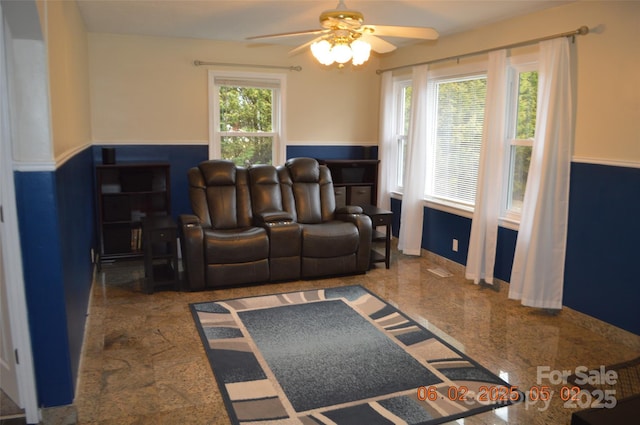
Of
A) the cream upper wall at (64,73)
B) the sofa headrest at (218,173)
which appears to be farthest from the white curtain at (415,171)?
the cream upper wall at (64,73)

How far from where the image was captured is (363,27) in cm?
325

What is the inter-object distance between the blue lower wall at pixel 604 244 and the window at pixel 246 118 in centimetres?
350

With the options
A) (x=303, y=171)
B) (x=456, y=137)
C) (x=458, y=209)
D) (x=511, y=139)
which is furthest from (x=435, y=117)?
(x=303, y=171)

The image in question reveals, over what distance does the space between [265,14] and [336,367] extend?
9.79ft

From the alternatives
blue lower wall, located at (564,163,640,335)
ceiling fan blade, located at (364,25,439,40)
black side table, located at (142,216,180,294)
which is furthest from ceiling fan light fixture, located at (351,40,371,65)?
black side table, located at (142,216,180,294)

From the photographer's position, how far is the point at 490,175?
15.1 feet

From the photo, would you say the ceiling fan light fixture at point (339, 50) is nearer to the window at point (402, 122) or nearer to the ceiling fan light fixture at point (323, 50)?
the ceiling fan light fixture at point (323, 50)

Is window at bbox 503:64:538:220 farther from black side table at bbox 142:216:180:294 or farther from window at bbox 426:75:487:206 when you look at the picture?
black side table at bbox 142:216:180:294

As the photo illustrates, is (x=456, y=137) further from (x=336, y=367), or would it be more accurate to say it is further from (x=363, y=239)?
(x=336, y=367)

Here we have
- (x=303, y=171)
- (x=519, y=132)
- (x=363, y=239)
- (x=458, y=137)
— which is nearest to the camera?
(x=519, y=132)

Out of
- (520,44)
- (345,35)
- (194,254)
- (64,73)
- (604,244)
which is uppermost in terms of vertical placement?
(520,44)

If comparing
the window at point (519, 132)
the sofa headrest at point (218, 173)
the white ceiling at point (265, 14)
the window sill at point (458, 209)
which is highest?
the white ceiling at point (265, 14)

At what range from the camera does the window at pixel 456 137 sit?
504cm

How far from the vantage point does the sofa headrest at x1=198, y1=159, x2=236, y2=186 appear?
5047 millimetres
